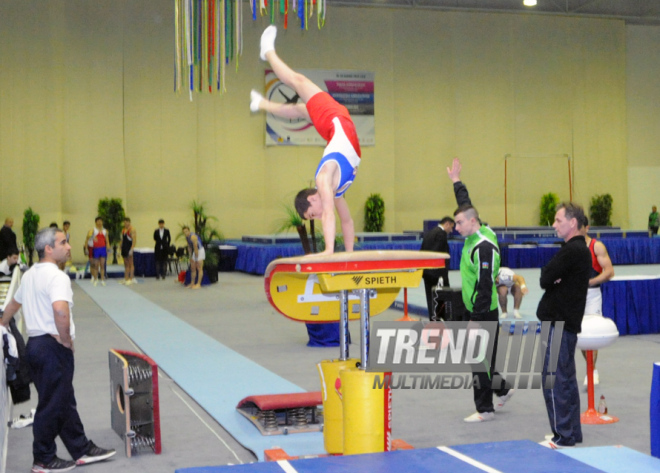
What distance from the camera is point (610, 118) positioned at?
23906 mm

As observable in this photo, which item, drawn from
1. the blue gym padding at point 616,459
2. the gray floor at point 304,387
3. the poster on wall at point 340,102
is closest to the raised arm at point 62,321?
the gray floor at point 304,387

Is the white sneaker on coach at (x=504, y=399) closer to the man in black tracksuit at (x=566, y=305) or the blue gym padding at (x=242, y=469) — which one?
the man in black tracksuit at (x=566, y=305)

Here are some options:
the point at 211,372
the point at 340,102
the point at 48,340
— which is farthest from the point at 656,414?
the point at 340,102

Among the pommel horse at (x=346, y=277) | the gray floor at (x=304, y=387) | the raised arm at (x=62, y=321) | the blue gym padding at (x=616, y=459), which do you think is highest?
the pommel horse at (x=346, y=277)

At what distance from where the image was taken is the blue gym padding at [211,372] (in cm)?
456

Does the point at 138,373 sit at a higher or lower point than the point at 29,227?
lower

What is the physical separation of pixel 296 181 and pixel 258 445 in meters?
17.4

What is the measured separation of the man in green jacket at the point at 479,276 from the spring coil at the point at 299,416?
1.06 metres

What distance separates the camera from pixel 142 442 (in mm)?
4422

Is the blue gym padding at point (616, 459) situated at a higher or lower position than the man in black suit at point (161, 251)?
lower

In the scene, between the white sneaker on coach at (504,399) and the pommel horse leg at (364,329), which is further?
the white sneaker on coach at (504,399)

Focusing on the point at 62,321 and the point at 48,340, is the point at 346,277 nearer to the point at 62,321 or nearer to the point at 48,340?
the point at 62,321
